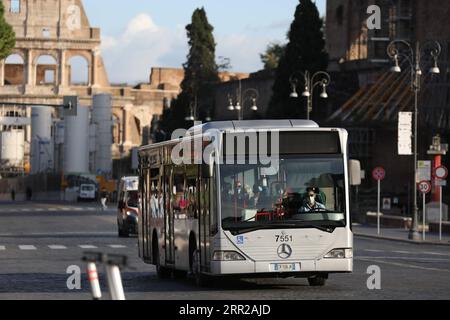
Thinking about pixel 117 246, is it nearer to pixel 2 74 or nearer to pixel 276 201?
pixel 276 201

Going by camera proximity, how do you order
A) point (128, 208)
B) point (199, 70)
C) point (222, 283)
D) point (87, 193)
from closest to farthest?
point (222, 283) < point (128, 208) < point (87, 193) < point (199, 70)

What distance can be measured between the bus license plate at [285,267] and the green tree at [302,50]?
70555mm

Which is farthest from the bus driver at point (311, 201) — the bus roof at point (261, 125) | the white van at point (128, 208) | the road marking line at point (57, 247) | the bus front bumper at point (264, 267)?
the white van at point (128, 208)

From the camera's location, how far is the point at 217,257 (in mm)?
19703

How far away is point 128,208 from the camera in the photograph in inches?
1831

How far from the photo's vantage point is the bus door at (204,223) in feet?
66.1

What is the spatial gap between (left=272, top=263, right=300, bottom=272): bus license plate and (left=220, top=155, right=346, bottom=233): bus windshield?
Result: 541mm

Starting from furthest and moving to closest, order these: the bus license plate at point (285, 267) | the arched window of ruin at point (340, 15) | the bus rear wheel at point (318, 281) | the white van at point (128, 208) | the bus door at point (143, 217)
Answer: the arched window of ruin at point (340, 15) → the white van at point (128, 208) → the bus door at point (143, 217) → the bus rear wheel at point (318, 281) → the bus license plate at point (285, 267)

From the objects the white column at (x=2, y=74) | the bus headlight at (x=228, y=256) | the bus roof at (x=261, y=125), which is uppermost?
the white column at (x=2, y=74)

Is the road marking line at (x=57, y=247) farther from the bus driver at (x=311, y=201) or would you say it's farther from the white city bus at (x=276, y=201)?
the bus driver at (x=311, y=201)

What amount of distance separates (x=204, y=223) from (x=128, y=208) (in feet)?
86.2

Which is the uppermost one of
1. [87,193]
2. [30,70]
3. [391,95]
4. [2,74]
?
[30,70]

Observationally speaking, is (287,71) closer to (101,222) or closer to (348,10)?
(348,10)

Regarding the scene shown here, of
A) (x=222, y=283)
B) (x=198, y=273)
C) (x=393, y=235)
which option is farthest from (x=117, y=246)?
(x=198, y=273)
